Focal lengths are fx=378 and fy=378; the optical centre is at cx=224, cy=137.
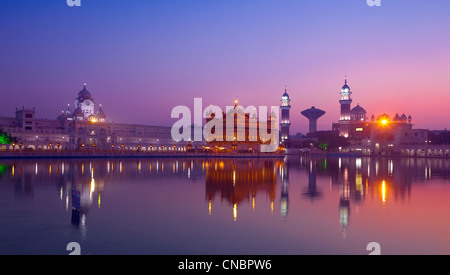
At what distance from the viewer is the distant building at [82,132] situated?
333ft

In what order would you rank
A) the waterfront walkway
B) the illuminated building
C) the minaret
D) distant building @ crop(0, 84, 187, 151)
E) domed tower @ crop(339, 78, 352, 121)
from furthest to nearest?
1. domed tower @ crop(339, 78, 352, 121)
2. the minaret
3. the illuminated building
4. distant building @ crop(0, 84, 187, 151)
5. the waterfront walkway

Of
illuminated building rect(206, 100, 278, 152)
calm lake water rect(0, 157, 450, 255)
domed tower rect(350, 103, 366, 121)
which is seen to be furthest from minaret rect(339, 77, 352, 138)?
calm lake water rect(0, 157, 450, 255)

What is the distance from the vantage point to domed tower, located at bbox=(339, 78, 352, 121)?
641 feet

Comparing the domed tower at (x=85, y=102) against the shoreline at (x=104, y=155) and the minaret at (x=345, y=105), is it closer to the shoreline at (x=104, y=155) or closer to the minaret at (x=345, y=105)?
the shoreline at (x=104, y=155)

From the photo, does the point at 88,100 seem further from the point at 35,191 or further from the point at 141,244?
the point at 141,244

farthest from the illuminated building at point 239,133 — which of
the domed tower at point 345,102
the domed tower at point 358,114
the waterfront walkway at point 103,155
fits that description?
the domed tower at point 358,114

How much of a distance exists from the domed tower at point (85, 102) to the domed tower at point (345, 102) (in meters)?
125

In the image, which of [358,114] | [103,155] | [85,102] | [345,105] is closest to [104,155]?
[103,155]

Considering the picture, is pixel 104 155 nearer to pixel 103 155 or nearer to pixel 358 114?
pixel 103 155

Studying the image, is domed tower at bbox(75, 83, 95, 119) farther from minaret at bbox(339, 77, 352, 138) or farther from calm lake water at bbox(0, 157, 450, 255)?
minaret at bbox(339, 77, 352, 138)

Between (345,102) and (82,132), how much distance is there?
135191 millimetres
